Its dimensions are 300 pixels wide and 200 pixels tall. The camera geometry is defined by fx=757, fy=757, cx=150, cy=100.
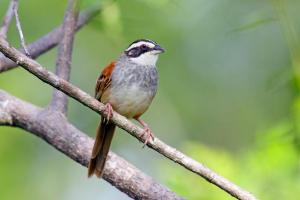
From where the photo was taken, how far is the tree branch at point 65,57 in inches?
217

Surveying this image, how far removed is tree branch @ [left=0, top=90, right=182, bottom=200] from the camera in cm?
500

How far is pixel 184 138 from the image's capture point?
27.0 ft

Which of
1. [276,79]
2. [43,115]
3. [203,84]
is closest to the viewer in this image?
[276,79]

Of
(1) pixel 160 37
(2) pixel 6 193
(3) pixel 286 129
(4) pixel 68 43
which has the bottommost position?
(2) pixel 6 193

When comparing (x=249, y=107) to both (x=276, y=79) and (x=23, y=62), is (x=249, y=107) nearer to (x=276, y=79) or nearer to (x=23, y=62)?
(x=276, y=79)

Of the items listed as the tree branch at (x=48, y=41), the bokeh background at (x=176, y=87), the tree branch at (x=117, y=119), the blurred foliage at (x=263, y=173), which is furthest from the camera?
the bokeh background at (x=176, y=87)

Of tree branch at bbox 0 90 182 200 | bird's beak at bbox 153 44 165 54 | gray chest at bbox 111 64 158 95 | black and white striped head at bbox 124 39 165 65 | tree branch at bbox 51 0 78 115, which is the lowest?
tree branch at bbox 0 90 182 200

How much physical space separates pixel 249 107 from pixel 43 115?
3418 mm

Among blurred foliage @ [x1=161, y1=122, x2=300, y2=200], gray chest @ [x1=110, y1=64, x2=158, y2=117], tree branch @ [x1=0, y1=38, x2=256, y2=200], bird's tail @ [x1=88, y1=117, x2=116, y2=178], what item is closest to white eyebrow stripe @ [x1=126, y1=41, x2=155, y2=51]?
gray chest @ [x1=110, y1=64, x2=158, y2=117]

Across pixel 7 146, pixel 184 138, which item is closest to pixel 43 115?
pixel 7 146

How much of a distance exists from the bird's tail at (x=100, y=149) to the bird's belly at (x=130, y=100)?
14 centimetres

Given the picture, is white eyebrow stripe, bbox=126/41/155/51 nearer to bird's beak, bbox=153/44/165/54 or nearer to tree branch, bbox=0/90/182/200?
bird's beak, bbox=153/44/165/54

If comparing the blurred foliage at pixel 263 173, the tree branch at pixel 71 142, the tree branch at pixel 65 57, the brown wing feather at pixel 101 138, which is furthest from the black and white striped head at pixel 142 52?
the blurred foliage at pixel 263 173

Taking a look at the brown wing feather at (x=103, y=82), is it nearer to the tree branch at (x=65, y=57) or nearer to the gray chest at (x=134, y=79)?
the gray chest at (x=134, y=79)
